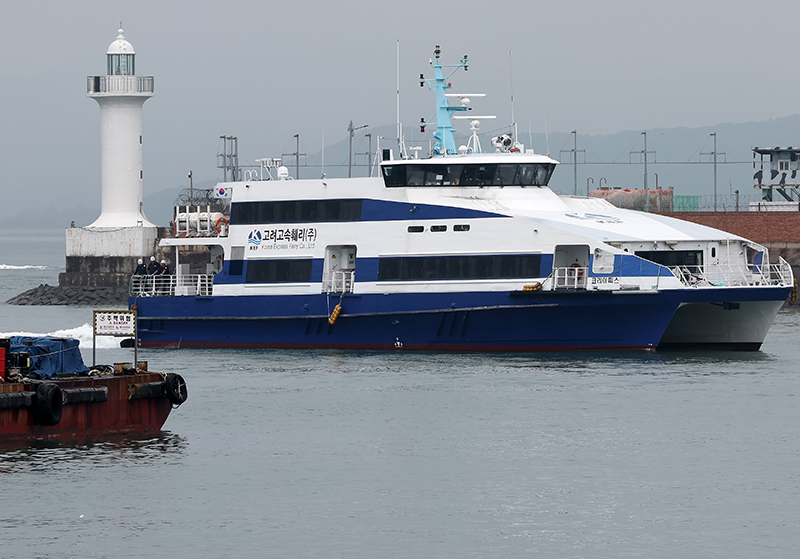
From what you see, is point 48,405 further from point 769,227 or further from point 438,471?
point 769,227

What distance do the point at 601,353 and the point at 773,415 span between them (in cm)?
887

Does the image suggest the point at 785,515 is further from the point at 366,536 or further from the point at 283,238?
the point at 283,238

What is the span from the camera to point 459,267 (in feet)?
110

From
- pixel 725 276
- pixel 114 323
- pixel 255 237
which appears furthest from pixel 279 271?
pixel 114 323

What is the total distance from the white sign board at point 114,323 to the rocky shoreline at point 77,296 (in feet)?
147

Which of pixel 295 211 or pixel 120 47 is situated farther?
pixel 120 47

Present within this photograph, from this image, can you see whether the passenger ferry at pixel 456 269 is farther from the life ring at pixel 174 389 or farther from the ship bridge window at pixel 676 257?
the life ring at pixel 174 389

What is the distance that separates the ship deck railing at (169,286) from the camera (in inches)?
1483

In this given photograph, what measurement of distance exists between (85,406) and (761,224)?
4588 centimetres

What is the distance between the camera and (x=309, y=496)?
18250 mm

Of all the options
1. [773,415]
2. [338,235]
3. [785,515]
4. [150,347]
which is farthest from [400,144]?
[785,515]

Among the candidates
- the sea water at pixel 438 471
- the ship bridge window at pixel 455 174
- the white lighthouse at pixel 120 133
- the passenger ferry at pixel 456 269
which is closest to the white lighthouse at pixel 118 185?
the white lighthouse at pixel 120 133

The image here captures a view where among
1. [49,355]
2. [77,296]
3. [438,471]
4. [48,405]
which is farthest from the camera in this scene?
[77,296]

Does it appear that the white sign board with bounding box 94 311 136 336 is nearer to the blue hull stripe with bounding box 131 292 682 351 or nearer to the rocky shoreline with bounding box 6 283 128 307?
the blue hull stripe with bounding box 131 292 682 351
